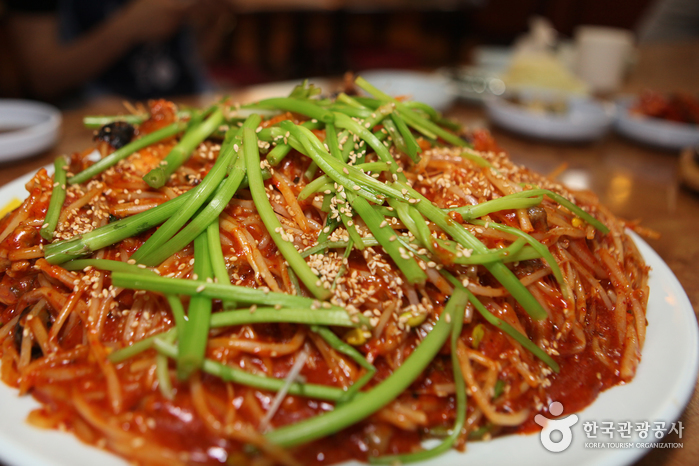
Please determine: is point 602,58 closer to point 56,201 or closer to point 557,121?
point 557,121

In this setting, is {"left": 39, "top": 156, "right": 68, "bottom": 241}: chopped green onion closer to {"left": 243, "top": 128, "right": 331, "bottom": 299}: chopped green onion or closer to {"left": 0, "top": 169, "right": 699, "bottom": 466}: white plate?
{"left": 0, "top": 169, "right": 699, "bottom": 466}: white plate

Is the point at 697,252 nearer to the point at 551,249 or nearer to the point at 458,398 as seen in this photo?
the point at 551,249

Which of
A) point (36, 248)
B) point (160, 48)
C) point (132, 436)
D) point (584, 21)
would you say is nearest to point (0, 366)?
point (36, 248)

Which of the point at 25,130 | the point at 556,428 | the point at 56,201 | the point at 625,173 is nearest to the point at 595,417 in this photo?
the point at 556,428

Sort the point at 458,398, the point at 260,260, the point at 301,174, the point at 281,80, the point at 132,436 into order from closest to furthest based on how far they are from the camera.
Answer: the point at 132,436
the point at 458,398
the point at 260,260
the point at 301,174
the point at 281,80

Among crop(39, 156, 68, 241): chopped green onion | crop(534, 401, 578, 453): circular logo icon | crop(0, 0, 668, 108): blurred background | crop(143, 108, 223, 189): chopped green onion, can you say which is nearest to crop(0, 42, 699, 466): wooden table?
crop(534, 401, 578, 453): circular logo icon
